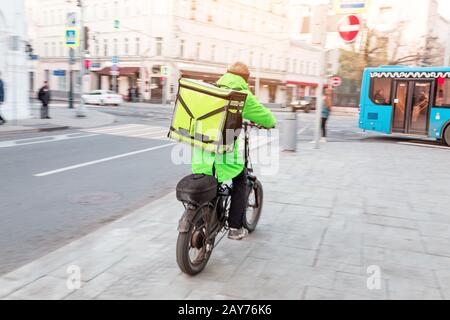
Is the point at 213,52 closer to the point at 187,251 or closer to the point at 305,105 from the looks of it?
the point at 305,105

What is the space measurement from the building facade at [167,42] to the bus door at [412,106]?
2905 centimetres

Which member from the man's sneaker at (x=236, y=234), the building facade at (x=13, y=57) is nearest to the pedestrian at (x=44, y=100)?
the building facade at (x=13, y=57)

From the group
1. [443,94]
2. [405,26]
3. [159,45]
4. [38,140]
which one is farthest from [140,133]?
[405,26]

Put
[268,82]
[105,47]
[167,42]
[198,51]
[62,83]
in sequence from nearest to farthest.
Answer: [167,42] < [198,51] < [105,47] < [62,83] < [268,82]

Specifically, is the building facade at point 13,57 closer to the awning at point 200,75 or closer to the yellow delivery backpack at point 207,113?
the yellow delivery backpack at point 207,113

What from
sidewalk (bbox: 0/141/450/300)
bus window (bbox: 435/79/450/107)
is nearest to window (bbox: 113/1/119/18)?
bus window (bbox: 435/79/450/107)

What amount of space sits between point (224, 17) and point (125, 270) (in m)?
51.8

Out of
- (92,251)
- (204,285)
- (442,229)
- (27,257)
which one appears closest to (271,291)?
(204,285)

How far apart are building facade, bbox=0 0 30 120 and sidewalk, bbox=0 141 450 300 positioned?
14.7 m

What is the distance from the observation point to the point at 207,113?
373 cm

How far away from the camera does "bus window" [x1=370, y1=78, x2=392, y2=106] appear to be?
17609 mm

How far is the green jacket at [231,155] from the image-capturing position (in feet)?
12.8

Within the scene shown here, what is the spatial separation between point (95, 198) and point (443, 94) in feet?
46.0

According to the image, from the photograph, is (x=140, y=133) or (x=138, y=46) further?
(x=138, y=46)
